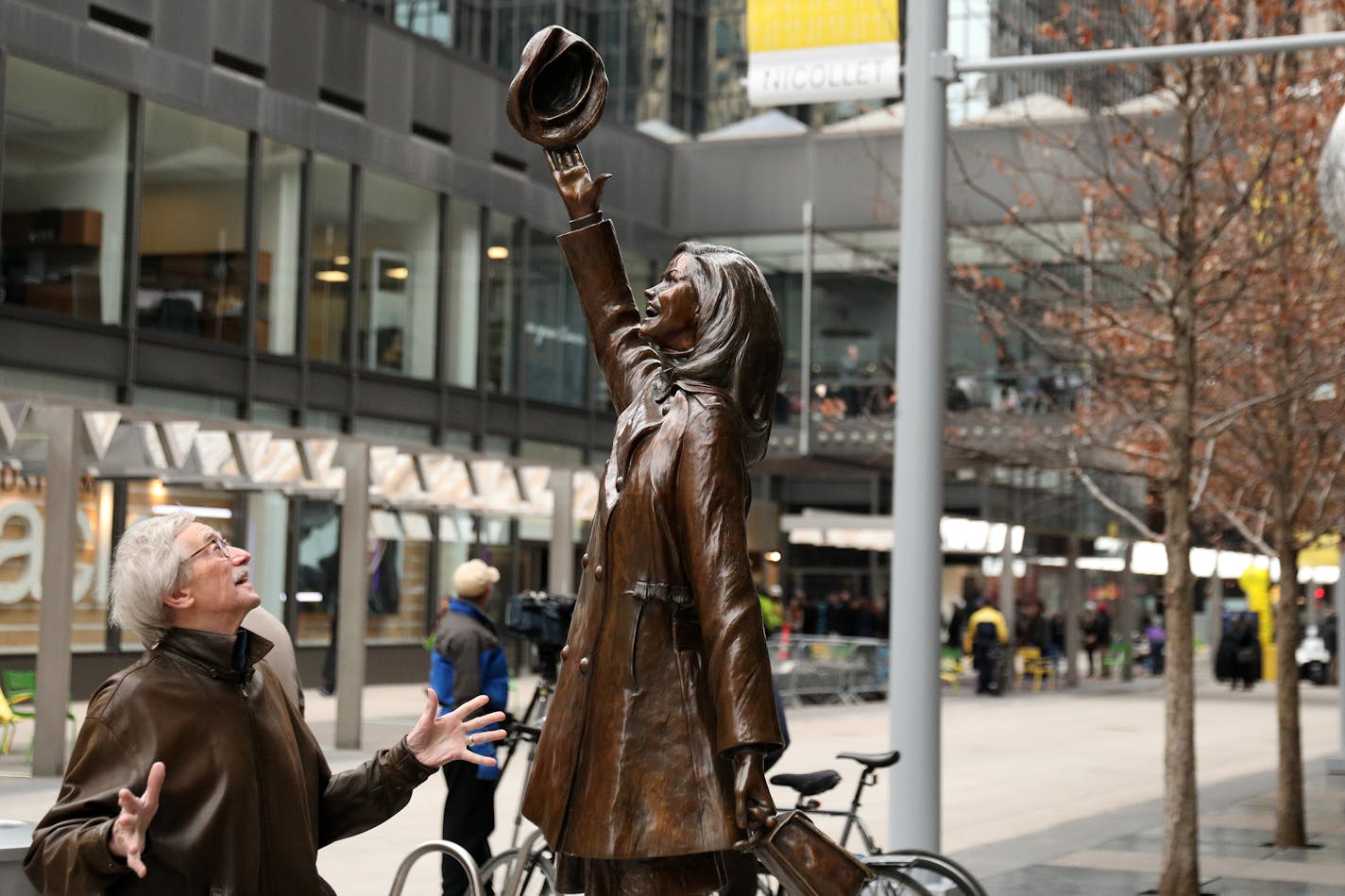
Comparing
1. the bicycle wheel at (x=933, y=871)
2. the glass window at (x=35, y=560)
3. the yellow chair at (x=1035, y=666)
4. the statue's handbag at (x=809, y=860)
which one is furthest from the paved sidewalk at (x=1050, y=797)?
the yellow chair at (x=1035, y=666)

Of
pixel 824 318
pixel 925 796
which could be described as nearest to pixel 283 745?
pixel 925 796

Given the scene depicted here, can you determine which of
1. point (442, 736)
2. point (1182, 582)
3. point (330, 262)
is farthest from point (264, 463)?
point (442, 736)

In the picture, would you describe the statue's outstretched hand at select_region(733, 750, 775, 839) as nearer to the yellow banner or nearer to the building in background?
the yellow banner

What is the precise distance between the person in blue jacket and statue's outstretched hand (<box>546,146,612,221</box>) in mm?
4538

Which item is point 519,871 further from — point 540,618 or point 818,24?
point 818,24

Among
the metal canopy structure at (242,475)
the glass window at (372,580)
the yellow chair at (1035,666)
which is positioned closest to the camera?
the metal canopy structure at (242,475)

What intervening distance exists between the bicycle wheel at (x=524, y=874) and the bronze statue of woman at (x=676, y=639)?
3.23m

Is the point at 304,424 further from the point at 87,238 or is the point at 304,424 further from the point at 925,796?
the point at 925,796

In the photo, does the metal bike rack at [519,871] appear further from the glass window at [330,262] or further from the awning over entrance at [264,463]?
the glass window at [330,262]

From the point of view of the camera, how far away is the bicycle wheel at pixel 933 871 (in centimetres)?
723

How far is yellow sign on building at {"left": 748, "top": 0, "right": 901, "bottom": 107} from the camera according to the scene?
30.3 ft

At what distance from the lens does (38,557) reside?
21.2m

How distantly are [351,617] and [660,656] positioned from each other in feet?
46.6

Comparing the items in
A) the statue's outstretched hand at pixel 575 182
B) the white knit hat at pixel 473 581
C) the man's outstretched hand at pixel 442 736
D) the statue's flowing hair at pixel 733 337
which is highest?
the statue's outstretched hand at pixel 575 182
